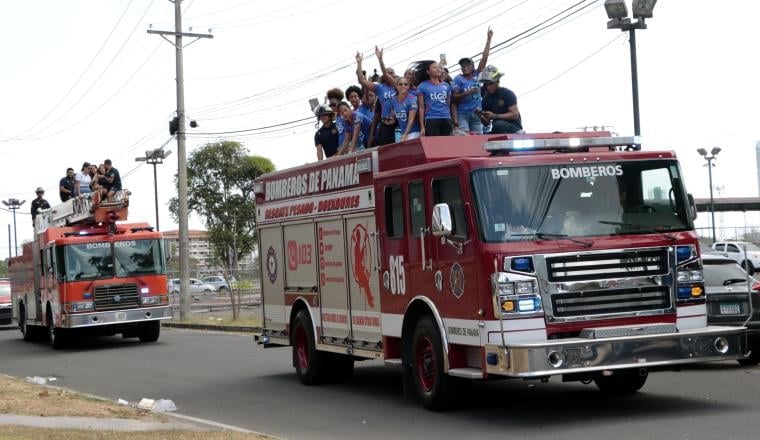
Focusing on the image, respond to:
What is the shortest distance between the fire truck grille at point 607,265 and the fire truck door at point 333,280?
13.7 feet

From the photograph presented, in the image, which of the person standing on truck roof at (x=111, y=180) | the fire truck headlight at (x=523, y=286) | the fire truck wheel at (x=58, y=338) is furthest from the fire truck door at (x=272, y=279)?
the fire truck wheel at (x=58, y=338)

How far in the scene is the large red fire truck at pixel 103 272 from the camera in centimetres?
2645

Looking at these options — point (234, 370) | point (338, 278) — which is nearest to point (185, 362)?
point (234, 370)

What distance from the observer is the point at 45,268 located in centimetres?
2838

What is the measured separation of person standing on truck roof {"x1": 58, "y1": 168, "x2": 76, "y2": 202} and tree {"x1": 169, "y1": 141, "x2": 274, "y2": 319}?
120 ft

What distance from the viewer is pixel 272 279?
55.1ft

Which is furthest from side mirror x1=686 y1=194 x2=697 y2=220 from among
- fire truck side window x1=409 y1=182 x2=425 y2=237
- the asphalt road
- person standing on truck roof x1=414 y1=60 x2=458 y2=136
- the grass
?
the grass

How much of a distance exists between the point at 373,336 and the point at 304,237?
8.24 ft

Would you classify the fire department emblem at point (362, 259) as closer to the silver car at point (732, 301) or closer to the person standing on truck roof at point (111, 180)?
the silver car at point (732, 301)

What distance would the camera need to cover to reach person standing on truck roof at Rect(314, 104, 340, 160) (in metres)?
16.7

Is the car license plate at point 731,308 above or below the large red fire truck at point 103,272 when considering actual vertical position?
below

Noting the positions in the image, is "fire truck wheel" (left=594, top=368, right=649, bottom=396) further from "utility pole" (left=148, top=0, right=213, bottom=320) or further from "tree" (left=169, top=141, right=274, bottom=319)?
"tree" (left=169, top=141, right=274, bottom=319)

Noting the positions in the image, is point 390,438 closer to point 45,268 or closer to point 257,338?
point 257,338

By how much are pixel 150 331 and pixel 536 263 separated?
19057 millimetres
